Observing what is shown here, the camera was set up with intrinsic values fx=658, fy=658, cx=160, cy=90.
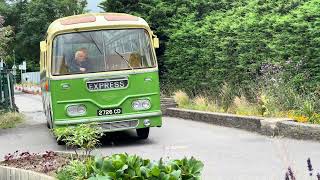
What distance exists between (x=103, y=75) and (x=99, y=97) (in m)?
0.47

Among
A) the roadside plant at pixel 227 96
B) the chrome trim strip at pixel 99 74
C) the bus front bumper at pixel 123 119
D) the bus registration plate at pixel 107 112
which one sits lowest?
the roadside plant at pixel 227 96

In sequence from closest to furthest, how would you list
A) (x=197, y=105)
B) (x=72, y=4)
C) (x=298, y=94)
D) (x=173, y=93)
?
(x=298, y=94) → (x=197, y=105) → (x=173, y=93) → (x=72, y=4)

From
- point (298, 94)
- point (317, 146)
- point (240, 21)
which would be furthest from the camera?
point (240, 21)

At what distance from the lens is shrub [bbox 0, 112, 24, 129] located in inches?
826

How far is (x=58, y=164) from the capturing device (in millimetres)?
8695

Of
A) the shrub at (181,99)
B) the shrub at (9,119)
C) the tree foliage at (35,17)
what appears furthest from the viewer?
the tree foliage at (35,17)

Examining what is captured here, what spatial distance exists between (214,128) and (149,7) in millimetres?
12109

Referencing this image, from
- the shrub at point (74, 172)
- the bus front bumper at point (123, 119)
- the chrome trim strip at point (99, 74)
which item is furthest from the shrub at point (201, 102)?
the shrub at point (74, 172)

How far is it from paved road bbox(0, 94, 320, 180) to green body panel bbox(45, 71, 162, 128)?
716mm

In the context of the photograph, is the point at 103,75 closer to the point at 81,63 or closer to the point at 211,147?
the point at 81,63

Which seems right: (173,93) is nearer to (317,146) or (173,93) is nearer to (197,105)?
(197,105)

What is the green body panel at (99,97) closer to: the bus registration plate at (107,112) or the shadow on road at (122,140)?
the bus registration plate at (107,112)

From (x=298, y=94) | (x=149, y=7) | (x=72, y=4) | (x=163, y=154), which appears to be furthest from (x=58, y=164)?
(x=72, y=4)

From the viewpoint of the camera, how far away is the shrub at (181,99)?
905 inches
